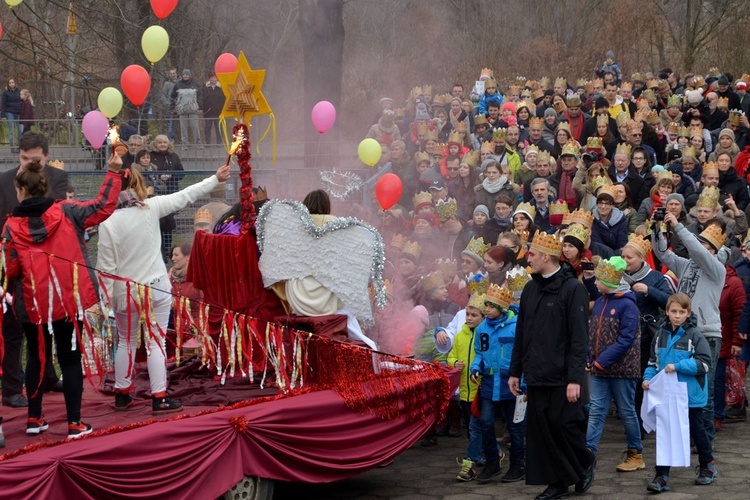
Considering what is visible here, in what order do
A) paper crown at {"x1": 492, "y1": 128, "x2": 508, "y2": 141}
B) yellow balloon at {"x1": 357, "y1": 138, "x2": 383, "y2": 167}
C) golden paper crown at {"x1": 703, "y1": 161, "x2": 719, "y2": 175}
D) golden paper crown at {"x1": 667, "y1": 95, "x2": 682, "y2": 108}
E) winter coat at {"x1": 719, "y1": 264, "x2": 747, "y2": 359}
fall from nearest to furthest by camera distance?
winter coat at {"x1": 719, "y1": 264, "x2": 747, "y2": 359}, golden paper crown at {"x1": 703, "y1": 161, "x2": 719, "y2": 175}, yellow balloon at {"x1": 357, "y1": 138, "x2": 383, "y2": 167}, paper crown at {"x1": 492, "y1": 128, "x2": 508, "y2": 141}, golden paper crown at {"x1": 667, "y1": 95, "x2": 682, "y2": 108}

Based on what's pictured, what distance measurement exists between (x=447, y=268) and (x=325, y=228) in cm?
246

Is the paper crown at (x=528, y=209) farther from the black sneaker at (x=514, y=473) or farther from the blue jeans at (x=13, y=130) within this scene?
the blue jeans at (x=13, y=130)

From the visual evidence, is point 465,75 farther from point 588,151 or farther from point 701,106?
point 588,151

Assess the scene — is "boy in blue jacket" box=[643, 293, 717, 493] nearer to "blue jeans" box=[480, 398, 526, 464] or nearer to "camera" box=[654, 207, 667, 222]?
"camera" box=[654, 207, 667, 222]

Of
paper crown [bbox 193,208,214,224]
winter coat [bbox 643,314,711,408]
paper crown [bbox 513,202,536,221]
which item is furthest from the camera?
paper crown [bbox 513,202,536,221]

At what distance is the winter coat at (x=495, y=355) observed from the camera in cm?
738

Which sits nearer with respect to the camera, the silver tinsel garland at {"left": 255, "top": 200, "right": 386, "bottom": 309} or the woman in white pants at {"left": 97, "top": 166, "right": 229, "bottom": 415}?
the woman in white pants at {"left": 97, "top": 166, "right": 229, "bottom": 415}

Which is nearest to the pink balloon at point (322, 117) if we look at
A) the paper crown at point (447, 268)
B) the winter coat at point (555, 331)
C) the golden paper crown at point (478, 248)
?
the paper crown at point (447, 268)

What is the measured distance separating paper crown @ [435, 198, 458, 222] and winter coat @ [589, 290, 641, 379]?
3957 millimetres

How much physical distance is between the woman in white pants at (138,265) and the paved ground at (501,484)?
132cm

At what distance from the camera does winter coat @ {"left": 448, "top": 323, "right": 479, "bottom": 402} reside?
→ 7.76 meters

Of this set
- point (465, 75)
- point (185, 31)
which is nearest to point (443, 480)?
point (185, 31)

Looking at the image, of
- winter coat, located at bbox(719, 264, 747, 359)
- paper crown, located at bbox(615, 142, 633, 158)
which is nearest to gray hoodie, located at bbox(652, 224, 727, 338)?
winter coat, located at bbox(719, 264, 747, 359)

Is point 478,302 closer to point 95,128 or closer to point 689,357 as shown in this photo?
point 689,357
